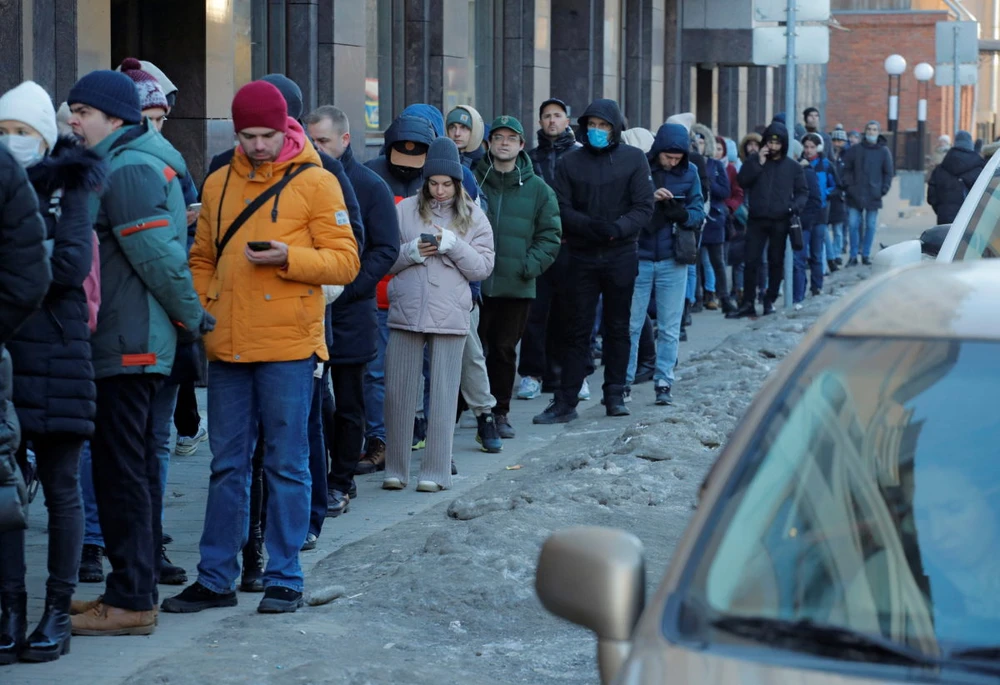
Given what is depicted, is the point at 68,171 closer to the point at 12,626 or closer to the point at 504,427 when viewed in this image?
the point at 12,626

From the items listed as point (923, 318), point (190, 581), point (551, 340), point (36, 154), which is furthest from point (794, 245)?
point (923, 318)

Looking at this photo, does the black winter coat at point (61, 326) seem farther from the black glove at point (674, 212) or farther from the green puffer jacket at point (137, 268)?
the black glove at point (674, 212)

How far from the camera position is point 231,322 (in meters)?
6.31

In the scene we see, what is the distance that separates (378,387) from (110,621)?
11.7 feet

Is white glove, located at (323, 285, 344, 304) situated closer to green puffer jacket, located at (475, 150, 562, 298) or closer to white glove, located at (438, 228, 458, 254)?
white glove, located at (438, 228, 458, 254)

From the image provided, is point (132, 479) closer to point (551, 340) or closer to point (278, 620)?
point (278, 620)

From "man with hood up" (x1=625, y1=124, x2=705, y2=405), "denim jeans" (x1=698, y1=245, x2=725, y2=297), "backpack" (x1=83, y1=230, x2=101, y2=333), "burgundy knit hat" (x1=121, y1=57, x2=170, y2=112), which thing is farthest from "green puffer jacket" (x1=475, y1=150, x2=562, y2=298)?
"denim jeans" (x1=698, y1=245, x2=725, y2=297)

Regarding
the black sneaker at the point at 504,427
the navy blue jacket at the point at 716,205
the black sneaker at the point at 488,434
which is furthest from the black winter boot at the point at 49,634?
the navy blue jacket at the point at 716,205

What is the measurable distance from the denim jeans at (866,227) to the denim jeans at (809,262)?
13.4 feet

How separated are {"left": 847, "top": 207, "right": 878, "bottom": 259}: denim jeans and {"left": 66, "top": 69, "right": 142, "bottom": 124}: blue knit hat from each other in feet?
67.6

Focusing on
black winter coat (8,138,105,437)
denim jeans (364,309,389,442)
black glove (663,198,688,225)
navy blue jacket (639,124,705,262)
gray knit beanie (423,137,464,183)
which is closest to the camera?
black winter coat (8,138,105,437)

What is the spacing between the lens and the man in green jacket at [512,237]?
34.9ft

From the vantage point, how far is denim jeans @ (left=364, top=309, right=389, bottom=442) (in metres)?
9.44

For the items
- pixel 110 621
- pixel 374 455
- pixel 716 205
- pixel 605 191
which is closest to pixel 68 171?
pixel 110 621
